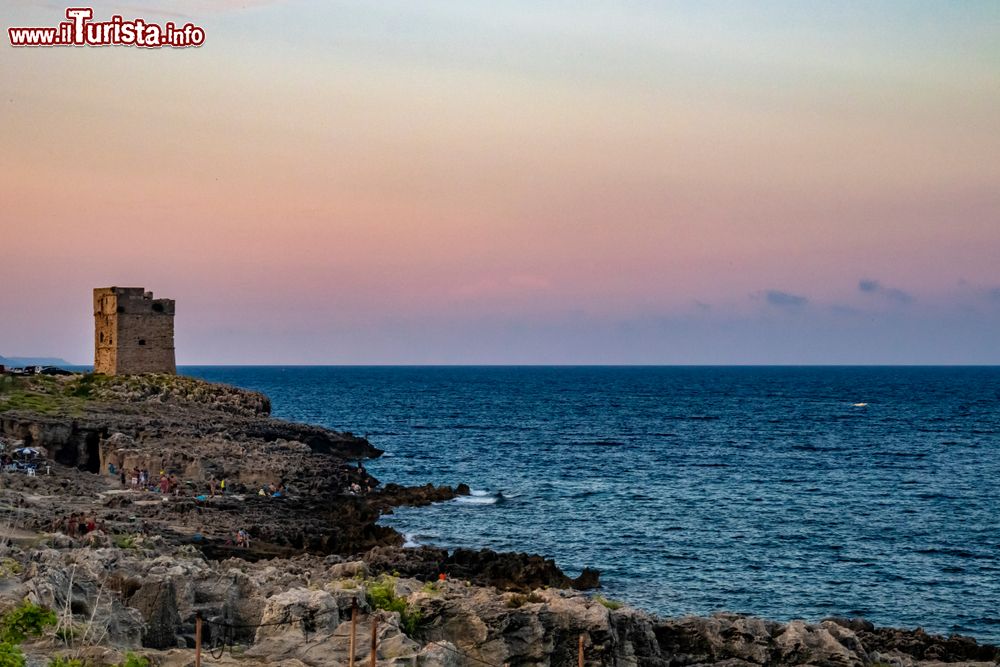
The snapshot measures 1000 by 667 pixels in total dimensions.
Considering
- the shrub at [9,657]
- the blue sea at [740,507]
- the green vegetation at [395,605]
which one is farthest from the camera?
the blue sea at [740,507]

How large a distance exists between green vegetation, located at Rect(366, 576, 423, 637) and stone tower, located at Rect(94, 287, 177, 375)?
64.7 metres

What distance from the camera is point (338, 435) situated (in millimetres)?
88688

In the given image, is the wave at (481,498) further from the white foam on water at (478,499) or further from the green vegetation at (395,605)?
the green vegetation at (395,605)

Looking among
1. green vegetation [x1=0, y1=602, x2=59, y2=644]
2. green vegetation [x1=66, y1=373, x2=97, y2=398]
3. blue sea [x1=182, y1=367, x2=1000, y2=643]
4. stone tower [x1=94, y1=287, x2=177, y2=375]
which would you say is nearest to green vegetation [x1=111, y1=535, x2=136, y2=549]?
green vegetation [x1=0, y1=602, x2=59, y2=644]

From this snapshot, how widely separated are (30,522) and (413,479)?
3876 centimetres

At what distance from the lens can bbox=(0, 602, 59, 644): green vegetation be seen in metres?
24.4

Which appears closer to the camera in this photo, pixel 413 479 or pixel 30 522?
pixel 30 522

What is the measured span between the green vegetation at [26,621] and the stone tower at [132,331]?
6628 cm

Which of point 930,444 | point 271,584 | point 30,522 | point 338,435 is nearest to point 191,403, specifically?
point 338,435

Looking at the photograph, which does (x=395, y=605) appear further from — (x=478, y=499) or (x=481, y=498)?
(x=481, y=498)

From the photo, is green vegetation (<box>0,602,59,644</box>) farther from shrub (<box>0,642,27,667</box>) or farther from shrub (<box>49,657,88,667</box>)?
shrub (<box>0,642,27,667</box>)

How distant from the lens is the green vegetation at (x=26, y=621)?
2436cm

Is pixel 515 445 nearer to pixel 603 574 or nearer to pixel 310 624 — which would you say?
pixel 603 574

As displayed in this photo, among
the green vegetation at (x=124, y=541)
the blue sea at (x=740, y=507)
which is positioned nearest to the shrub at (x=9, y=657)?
the green vegetation at (x=124, y=541)
